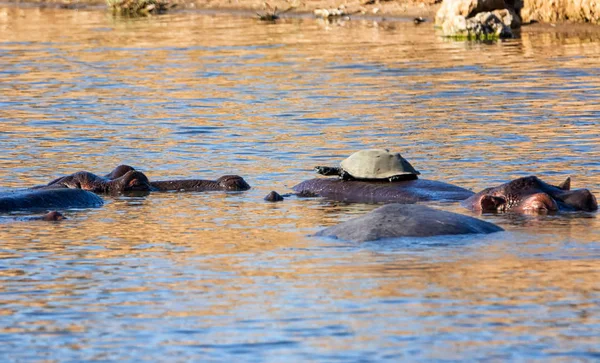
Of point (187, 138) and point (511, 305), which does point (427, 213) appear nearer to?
point (511, 305)

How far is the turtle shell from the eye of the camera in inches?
477

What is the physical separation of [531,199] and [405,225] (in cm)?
170

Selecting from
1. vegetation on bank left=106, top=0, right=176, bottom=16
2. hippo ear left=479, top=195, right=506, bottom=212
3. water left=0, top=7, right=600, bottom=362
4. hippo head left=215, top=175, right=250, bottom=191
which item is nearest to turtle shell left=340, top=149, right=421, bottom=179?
water left=0, top=7, right=600, bottom=362

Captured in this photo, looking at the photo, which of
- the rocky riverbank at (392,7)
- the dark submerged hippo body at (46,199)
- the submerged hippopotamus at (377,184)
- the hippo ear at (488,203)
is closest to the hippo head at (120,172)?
the dark submerged hippo body at (46,199)

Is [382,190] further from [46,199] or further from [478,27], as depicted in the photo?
[478,27]

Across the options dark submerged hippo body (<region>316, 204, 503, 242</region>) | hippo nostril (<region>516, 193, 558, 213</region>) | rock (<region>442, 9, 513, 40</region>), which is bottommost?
rock (<region>442, 9, 513, 40</region>)

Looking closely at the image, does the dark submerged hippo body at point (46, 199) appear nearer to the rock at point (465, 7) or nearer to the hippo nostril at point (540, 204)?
the hippo nostril at point (540, 204)

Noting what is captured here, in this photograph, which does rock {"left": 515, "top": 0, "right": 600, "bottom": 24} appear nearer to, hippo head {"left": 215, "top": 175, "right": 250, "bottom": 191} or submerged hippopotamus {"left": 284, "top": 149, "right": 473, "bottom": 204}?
submerged hippopotamus {"left": 284, "top": 149, "right": 473, "bottom": 204}

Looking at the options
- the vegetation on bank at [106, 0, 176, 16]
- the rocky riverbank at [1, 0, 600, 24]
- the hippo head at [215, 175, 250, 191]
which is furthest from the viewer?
the vegetation on bank at [106, 0, 176, 16]

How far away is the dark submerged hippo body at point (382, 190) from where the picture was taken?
38.0 feet

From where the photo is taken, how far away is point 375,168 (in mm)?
12188

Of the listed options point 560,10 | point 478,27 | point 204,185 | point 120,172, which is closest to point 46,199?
point 120,172

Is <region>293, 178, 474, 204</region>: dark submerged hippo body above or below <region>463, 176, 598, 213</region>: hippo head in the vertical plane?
below

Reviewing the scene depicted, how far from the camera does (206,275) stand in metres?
8.48
